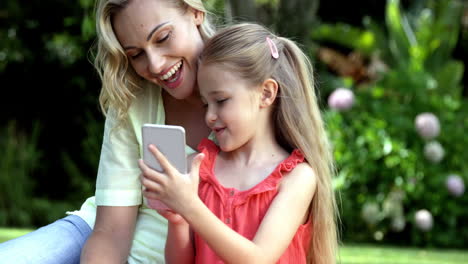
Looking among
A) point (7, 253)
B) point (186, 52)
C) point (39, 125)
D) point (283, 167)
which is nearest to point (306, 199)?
point (283, 167)

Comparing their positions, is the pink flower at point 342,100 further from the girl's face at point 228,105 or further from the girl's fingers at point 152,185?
the girl's fingers at point 152,185

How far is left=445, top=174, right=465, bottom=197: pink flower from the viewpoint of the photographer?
706cm

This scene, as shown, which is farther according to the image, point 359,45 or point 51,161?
point 359,45

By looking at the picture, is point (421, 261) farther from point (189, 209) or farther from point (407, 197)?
point (189, 209)

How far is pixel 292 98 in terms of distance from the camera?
2721 millimetres

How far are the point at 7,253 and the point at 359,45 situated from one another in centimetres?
898

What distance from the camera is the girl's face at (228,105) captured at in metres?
2.56

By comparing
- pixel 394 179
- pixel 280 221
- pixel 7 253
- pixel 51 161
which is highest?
pixel 280 221

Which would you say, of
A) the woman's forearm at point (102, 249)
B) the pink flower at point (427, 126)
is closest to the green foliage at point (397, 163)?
the pink flower at point (427, 126)

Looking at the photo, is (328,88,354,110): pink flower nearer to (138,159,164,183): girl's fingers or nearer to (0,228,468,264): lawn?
(0,228,468,264): lawn

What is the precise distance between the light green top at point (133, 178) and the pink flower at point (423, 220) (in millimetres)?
4633

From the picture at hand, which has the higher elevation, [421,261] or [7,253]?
[7,253]

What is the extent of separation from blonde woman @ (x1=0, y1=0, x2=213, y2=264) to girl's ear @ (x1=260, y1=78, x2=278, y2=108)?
1.01ft

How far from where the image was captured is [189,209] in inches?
89.3
